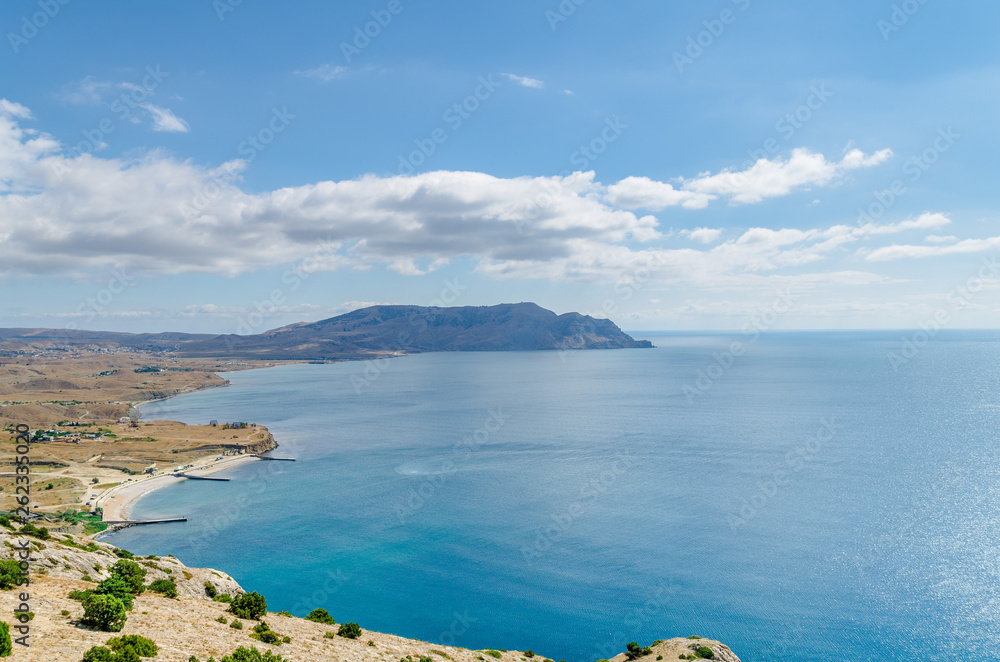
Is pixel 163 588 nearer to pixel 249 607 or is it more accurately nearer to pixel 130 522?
pixel 249 607

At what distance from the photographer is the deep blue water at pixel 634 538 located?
2218 inches

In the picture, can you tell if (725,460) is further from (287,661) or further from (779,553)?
(287,661)

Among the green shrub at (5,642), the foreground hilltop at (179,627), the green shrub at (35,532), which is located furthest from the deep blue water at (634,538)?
the green shrub at (5,642)

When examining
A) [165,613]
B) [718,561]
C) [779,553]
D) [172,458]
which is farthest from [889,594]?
[172,458]

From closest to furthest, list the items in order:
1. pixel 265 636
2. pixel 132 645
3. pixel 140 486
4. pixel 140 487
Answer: pixel 132 645 < pixel 265 636 < pixel 140 487 < pixel 140 486

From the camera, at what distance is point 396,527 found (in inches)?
3344

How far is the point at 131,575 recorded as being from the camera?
33250mm

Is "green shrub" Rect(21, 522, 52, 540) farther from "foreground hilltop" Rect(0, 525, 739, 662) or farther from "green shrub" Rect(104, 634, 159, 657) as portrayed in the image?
"green shrub" Rect(104, 634, 159, 657)

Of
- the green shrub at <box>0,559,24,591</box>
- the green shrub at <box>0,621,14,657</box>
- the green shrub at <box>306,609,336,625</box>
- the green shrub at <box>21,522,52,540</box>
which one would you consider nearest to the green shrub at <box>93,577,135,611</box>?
the green shrub at <box>0,559,24,591</box>

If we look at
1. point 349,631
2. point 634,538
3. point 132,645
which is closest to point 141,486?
point 349,631

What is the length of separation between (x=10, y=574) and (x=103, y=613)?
26.9 feet

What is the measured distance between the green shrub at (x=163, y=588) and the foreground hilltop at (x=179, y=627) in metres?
0.31

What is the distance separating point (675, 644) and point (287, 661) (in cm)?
3303

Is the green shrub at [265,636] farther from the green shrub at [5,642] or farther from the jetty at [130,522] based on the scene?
the jetty at [130,522]
